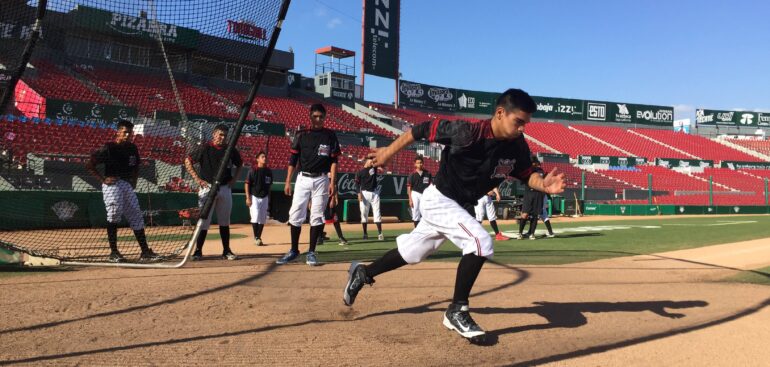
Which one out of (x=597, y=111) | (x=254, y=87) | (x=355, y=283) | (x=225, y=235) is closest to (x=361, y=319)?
(x=355, y=283)

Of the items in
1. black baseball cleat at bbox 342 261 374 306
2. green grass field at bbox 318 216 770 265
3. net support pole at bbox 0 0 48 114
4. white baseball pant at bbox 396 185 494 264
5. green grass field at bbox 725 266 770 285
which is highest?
net support pole at bbox 0 0 48 114

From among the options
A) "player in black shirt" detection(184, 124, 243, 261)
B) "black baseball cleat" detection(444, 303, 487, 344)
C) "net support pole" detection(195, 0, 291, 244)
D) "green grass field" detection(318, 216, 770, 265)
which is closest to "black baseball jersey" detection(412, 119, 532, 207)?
"black baseball cleat" detection(444, 303, 487, 344)

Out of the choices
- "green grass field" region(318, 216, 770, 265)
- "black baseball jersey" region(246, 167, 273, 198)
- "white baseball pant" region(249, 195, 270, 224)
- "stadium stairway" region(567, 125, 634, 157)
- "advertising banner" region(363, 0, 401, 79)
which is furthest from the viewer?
"stadium stairway" region(567, 125, 634, 157)

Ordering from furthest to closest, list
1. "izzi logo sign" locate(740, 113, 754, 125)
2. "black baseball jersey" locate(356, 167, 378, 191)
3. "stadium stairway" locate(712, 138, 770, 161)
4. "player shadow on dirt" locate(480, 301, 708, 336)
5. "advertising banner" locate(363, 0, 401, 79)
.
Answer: "izzi logo sign" locate(740, 113, 754, 125), "stadium stairway" locate(712, 138, 770, 161), "advertising banner" locate(363, 0, 401, 79), "black baseball jersey" locate(356, 167, 378, 191), "player shadow on dirt" locate(480, 301, 708, 336)

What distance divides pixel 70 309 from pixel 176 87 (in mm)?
3694

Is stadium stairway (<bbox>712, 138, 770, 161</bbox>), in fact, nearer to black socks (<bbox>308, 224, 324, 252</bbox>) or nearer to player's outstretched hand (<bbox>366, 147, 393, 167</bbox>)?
black socks (<bbox>308, 224, 324, 252</bbox>)

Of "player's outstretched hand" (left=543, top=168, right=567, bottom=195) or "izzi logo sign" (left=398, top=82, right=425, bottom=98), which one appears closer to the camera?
"player's outstretched hand" (left=543, top=168, right=567, bottom=195)

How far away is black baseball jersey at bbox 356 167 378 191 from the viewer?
473 inches

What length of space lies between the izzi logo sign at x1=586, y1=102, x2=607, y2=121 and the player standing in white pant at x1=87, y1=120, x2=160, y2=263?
54771 millimetres

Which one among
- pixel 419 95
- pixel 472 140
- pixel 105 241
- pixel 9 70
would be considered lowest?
pixel 105 241

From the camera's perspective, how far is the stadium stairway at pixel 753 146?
171ft

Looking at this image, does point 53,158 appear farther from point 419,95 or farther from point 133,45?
point 419,95

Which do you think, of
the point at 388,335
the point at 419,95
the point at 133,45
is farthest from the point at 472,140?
the point at 419,95

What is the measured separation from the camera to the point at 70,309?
3.89 metres
